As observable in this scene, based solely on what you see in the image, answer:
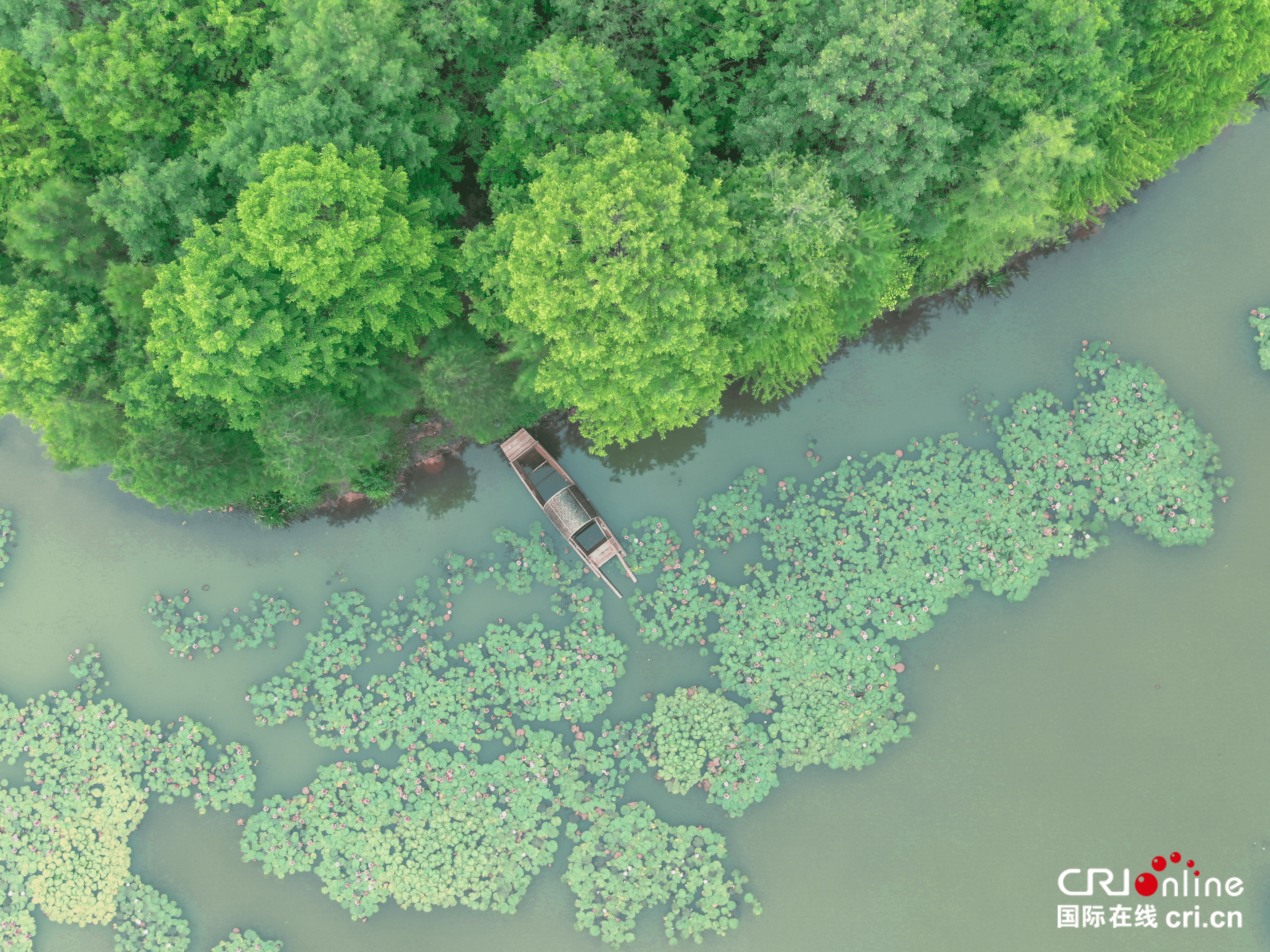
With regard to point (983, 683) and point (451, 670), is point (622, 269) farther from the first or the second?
point (983, 683)

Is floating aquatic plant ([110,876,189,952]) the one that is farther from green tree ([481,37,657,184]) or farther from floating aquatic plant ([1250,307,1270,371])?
floating aquatic plant ([1250,307,1270,371])

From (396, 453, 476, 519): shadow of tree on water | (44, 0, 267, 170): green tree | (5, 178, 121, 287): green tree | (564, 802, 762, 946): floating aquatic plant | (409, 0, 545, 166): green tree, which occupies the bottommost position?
(564, 802, 762, 946): floating aquatic plant

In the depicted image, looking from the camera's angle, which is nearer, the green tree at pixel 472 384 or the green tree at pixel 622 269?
the green tree at pixel 622 269

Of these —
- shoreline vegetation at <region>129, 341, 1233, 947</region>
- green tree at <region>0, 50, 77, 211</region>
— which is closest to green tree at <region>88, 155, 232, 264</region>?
green tree at <region>0, 50, 77, 211</region>

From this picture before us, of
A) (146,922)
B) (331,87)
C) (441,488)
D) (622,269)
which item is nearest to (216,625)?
(441,488)

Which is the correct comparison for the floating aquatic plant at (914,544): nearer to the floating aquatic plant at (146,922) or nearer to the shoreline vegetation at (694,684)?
the shoreline vegetation at (694,684)

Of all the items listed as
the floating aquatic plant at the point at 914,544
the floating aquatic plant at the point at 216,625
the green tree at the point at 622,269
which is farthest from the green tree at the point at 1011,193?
the floating aquatic plant at the point at 216,625
